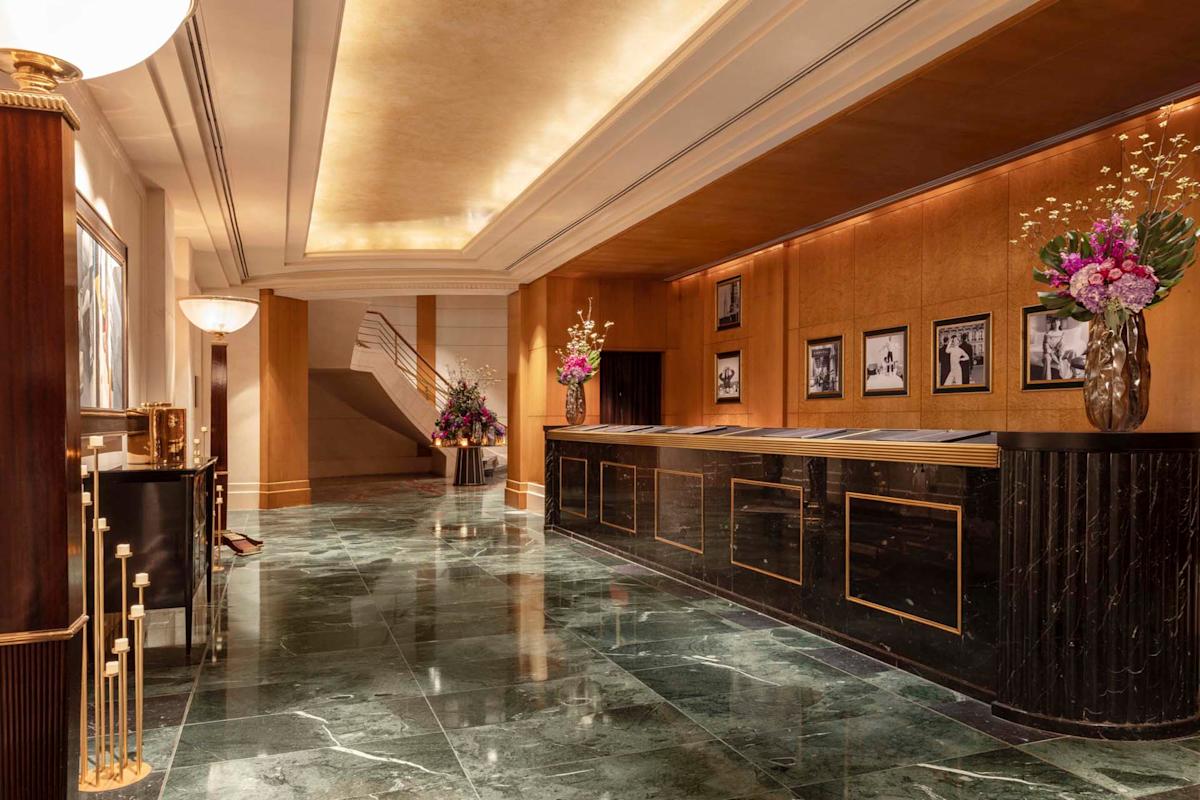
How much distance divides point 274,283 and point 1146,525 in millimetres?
9572

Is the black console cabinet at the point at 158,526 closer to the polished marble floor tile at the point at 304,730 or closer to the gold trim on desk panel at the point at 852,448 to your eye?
the polished marble floor tile at the point at 304,730

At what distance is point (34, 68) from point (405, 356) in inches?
629

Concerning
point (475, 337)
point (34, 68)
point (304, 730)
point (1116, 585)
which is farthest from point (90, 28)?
point (475, 337)

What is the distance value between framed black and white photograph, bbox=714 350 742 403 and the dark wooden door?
3.72 feet

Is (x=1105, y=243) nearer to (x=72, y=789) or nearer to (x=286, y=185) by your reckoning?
(x=72, y=789)

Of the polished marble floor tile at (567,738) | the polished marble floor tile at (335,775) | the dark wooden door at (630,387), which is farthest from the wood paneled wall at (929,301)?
the polished marble floor tile at (335,775)

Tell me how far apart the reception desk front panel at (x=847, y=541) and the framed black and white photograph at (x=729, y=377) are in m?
2.38

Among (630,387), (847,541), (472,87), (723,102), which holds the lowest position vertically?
(847,541)

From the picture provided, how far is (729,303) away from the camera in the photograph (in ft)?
29.0

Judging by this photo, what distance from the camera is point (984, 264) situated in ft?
18.9

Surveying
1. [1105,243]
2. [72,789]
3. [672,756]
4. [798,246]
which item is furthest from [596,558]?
[72,789]

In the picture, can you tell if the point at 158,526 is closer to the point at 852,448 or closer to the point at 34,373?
the point at 34,373

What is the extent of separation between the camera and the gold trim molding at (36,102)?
1.58 m

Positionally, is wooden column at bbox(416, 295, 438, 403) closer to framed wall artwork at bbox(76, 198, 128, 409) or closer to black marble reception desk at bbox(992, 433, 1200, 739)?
framed wall artwork at bbox(76, 198, 128, 409)
